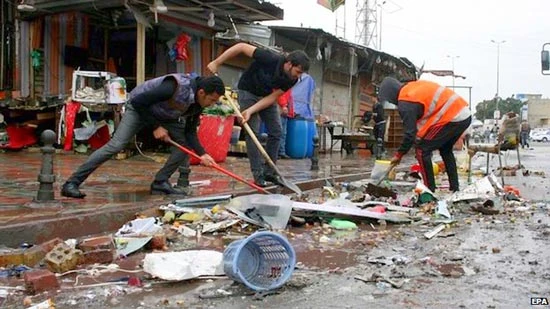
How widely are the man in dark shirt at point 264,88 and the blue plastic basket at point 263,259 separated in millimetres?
3158

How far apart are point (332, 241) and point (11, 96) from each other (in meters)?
8.79

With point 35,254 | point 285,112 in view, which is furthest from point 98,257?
point 285,112

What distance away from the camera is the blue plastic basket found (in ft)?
10.3

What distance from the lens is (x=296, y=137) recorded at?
43.3ft

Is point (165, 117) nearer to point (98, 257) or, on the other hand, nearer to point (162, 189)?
point (162, 189)

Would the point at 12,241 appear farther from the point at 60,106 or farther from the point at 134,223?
the point at 60,106

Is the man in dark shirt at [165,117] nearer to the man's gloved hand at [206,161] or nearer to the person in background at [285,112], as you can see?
the man's gloved hand at [206,161]

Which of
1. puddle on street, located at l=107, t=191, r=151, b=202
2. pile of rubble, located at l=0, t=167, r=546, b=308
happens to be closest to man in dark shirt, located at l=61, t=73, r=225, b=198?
puddle on street, located at l=107, t=191, r=151, b=202

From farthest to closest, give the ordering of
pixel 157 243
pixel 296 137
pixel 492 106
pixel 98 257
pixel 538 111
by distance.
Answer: pixel 492 106 → pixel 538 111 → pixel 296 137 → pixel 157 243 → pixel 98 257

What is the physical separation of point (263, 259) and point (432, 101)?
4.06 m

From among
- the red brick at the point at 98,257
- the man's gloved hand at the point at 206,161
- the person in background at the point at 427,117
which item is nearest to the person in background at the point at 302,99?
the person in background at the point at 427,117

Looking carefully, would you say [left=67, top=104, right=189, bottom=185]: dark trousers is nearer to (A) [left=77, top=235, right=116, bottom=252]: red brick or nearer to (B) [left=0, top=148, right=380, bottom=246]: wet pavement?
(B) [left=0, top=148, right=380, bottom=246]: wet pavement

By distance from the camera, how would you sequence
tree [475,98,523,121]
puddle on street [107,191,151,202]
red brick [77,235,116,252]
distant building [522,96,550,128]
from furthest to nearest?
distant building [522,96,550,128] → tree [475,98,523,121] → puddle on street [107,191,151,202] → red brick [77,235,116,252]

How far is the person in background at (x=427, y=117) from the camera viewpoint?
661 centimetres
